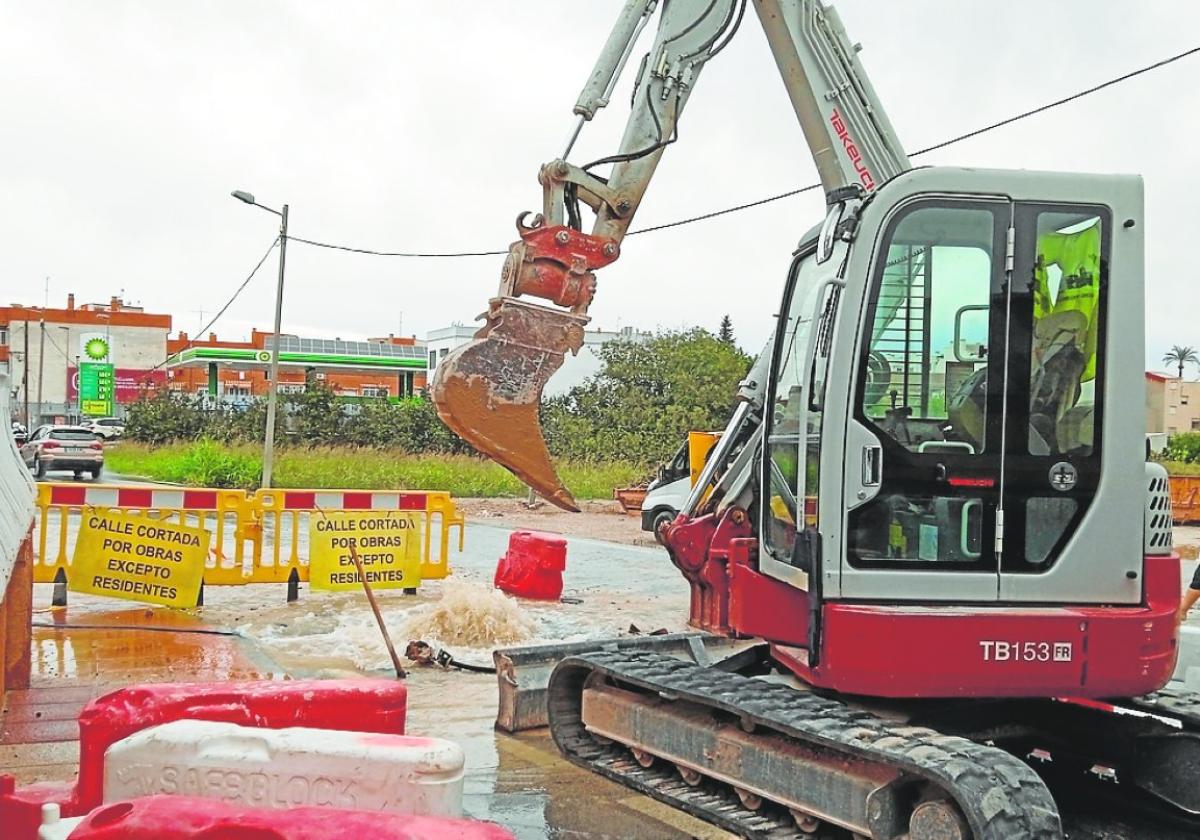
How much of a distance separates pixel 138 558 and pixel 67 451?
2620 centimetres

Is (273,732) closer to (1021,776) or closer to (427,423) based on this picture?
(1021,776)

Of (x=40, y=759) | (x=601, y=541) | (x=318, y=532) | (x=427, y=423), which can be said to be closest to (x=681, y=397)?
(x=427, y=423)

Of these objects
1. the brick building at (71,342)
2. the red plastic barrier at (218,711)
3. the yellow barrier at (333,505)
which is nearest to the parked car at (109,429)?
the brick building at (71,342)

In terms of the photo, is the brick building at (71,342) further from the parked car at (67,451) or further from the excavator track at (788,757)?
the excavator track at (788,757)

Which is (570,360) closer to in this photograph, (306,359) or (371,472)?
(306,359)

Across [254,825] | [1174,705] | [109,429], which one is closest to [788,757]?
[1174,705]

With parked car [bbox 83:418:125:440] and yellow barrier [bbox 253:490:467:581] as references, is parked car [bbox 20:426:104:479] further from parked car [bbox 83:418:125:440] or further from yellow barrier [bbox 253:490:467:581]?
yellow barrier [bbox 253:490:467:581]

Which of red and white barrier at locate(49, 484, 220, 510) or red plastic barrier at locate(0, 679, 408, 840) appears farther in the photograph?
red and white barrier at locate(49, 484, 220, 510)

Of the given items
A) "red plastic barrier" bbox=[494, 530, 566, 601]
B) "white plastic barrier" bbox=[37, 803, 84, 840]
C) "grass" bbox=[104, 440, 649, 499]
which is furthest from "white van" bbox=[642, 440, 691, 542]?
"white plastic barrier" bbox=[37, 803, 84, 840]

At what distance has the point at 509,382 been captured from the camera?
631 centimetres

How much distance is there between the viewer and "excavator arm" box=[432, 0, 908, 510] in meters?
6.39

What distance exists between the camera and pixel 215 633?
34.8 ft

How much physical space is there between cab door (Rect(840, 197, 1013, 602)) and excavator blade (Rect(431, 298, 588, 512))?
77.0 inches

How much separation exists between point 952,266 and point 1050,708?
2.32 meters
